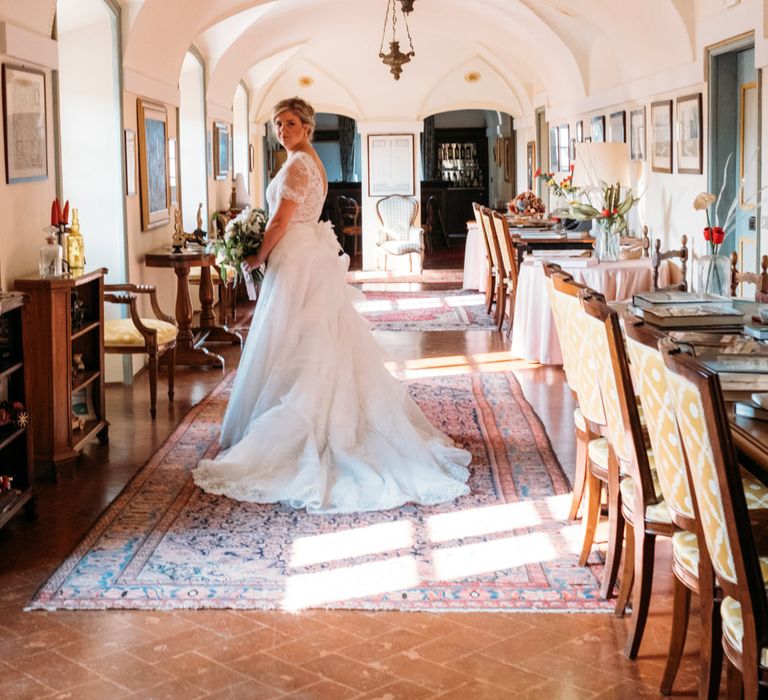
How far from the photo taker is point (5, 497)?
4699 millimetres

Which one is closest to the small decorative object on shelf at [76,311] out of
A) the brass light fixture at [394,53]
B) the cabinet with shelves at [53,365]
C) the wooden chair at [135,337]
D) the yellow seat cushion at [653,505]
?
the cabinet with shelves at [53,365]

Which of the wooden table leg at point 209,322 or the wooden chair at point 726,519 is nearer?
the wooden chair at point 726,519

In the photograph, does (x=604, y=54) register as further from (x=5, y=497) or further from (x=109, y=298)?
(x=5, y=497)

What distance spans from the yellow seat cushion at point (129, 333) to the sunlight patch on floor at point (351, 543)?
2.98m

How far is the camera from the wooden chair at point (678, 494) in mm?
2814

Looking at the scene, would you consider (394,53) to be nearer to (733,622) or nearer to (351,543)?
(351,543)

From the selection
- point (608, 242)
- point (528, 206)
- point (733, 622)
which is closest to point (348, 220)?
point (528, 206)

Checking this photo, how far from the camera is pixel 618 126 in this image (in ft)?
38.7

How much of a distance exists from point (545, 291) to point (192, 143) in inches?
224

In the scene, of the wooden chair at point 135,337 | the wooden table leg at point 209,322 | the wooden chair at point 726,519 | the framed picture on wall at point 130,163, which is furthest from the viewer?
the wooden table leg at point 209,322

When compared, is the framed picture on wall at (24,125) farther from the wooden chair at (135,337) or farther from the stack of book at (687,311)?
the stack of book at (687,311)

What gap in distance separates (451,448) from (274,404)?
3.25 feet

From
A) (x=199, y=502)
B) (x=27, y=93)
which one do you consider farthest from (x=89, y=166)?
(x=199, y=502)

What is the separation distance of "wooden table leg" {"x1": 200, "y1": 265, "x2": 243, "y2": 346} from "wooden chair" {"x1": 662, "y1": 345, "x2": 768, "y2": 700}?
7.76 metres
